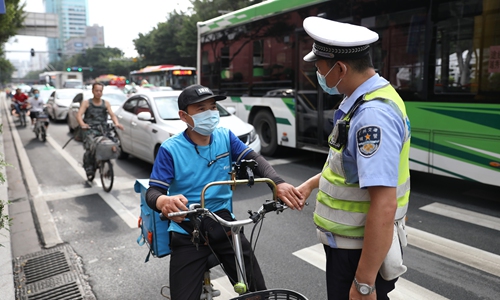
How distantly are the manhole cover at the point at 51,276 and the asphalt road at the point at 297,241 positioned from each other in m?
0.10

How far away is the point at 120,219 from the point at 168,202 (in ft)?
13.2

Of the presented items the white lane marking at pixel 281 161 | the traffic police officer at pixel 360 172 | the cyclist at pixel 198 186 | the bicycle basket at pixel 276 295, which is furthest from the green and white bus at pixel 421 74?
the bicycle basket at pixel 276 295

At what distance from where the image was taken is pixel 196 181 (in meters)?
2.42

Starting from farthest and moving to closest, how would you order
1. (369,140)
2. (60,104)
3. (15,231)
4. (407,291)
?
(60,104) → (15,231) → (407,291) → (369,140)

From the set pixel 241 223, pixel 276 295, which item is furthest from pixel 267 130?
pixel 276 295

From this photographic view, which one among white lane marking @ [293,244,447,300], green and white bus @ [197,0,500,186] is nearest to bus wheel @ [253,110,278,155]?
green and white bus @ [197,0,500,186]

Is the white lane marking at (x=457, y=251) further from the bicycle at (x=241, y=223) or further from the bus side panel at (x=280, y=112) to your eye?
the bus side panel at (x=280, y=112)

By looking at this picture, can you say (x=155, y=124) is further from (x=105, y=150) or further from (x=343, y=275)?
(x=343, y=275)

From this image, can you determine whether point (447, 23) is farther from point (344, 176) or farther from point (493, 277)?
point (344, 176)

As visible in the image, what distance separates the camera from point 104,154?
7023 millimetres

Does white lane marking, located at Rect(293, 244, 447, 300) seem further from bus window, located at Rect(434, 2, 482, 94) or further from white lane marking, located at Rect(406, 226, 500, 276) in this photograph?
bus window, located at Rect(434, 2, 482, 94)

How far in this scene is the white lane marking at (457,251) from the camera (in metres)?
4.07

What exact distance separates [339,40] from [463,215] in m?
4.78

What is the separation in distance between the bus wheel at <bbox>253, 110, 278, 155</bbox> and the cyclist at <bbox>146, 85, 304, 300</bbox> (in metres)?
7.11
